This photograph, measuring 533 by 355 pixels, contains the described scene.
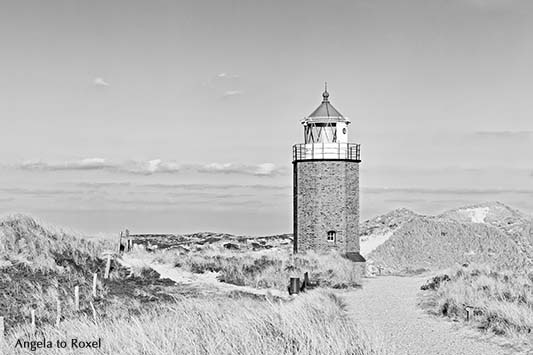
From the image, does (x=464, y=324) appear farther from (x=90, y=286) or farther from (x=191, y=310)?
(x=90, y=286)

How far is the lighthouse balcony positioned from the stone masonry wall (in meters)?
0.22

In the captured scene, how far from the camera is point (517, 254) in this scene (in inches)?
1464

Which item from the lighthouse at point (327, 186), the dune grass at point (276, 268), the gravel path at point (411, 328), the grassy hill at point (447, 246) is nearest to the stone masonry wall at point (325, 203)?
the lighthouse at point (327, 186)

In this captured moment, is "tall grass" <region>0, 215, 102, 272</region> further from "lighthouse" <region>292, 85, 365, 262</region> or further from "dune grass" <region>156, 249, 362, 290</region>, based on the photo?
"lighthouse" <region>292, 85, 365, 262</region>

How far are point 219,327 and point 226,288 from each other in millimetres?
11891

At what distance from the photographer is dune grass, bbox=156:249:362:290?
73.3 ft

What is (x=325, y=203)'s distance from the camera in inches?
1128

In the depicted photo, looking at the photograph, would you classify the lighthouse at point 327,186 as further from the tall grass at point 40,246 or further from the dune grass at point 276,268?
the tall grass at point 40,246

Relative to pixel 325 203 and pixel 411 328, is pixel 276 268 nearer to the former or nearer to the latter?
pixel 325 203

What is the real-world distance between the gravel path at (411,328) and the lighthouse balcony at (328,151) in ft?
29.8

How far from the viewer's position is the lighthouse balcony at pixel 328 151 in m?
28.7

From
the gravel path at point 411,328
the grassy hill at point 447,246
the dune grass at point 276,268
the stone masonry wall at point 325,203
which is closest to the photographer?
the gravel path at point 411,328

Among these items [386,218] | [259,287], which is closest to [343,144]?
[259,287]

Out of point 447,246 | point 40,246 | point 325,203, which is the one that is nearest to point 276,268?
point 325,203
